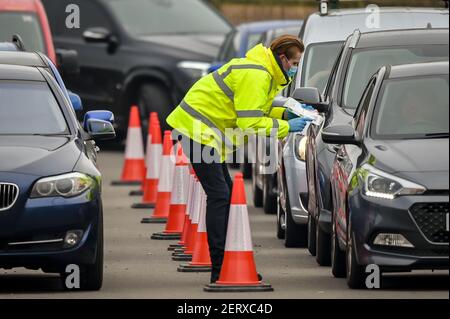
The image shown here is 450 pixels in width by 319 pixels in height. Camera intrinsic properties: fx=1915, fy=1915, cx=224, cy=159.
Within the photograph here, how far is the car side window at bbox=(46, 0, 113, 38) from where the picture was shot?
1091 inches

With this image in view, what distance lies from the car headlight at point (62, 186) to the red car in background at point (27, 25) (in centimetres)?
936

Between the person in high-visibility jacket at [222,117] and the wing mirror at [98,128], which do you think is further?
the wing mirror at [98,128]

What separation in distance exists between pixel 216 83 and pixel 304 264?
2.17 meters

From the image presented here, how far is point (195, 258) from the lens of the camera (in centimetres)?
1444

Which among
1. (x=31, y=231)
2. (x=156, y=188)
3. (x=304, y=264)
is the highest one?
(x=31, y=231)

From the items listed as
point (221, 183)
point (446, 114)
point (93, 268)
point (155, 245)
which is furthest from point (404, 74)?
point (155, 245)

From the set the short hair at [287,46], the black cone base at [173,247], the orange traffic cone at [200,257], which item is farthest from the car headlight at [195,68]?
the short hair at [287,46]

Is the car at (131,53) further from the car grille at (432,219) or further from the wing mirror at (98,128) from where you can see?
the car grille at (432,219)

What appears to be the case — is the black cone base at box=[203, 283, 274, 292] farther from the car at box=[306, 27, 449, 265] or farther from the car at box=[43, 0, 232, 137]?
the car at box=[43, 0, 232, 137]

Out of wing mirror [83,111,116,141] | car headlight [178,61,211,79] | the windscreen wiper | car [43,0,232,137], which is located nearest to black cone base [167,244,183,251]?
wing mirror [83,111,116,141]

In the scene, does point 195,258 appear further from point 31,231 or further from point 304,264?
point 31,231

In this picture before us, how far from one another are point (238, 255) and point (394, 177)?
4.19 feet

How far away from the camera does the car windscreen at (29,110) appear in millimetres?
13758

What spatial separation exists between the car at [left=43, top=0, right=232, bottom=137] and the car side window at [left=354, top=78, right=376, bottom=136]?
12714mm
